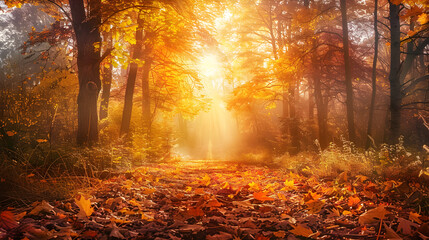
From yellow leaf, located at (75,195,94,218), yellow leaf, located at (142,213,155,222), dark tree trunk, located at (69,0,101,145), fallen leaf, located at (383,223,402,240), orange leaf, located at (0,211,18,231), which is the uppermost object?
dark tree trunk, located at (69,0,101,145)

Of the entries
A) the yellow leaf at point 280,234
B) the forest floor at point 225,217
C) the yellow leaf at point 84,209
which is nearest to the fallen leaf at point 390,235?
the forest floor at point 225,217

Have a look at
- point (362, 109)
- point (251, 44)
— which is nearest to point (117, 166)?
point (251, 44)

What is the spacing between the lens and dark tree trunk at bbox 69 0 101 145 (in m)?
5.35

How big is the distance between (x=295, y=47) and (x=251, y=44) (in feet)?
16.2

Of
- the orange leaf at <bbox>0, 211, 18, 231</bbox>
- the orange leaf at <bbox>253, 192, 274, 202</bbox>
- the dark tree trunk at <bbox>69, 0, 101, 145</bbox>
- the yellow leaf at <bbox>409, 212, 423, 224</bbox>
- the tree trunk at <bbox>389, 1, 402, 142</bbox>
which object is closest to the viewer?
the orange leaf at <bbox>0, 211, 18, 231</bbox>

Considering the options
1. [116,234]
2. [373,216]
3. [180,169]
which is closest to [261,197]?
[373,216]

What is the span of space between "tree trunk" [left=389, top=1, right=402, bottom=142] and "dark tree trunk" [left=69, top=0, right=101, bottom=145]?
837cm

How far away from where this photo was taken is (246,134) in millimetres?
25312

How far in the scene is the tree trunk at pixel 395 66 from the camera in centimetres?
729

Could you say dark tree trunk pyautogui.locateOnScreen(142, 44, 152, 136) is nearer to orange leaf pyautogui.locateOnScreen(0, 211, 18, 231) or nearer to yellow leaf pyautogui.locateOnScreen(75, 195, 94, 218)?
yellow leaf pyautogui.locateOnScreen(75, 195, 94, 218)

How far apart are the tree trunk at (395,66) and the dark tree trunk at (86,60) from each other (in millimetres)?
8366

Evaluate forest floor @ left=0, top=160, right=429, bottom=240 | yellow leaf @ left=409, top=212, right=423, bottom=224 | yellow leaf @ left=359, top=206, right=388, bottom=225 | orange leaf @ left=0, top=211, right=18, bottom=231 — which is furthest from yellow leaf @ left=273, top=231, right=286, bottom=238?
orange leaf @ left=0, top=211, right=18, bottom=231

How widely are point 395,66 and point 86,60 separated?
8.86 metres

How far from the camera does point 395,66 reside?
7.43 m
